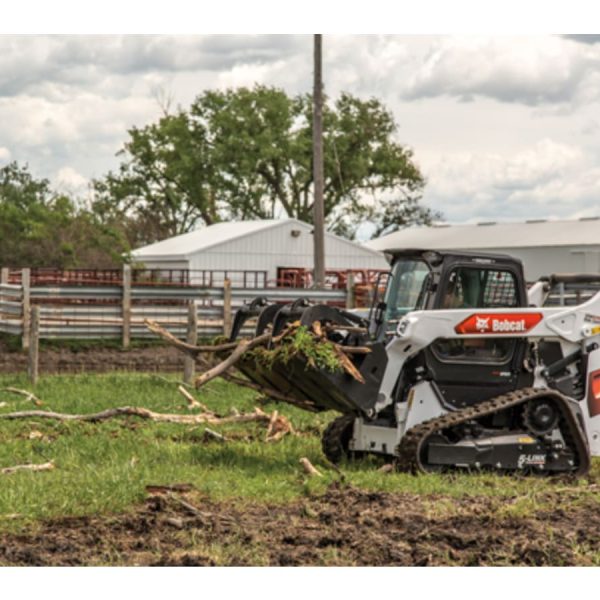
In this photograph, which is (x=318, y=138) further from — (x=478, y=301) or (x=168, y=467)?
(x=168, y=467)

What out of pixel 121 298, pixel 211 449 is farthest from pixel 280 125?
pixel 211 449

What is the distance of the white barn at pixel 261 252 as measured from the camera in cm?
5734

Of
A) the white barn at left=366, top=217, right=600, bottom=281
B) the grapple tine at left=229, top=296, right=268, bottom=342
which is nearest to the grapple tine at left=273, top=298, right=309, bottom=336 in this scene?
the grapple tine at left=229, top=296, right=268, bottom=342

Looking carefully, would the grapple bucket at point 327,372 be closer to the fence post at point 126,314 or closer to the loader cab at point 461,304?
the loader cab at point 461,304

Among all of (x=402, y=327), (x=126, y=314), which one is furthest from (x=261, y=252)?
(x=402, y=327)

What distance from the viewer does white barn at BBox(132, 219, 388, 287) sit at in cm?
5734

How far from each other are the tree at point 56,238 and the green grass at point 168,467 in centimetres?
2882

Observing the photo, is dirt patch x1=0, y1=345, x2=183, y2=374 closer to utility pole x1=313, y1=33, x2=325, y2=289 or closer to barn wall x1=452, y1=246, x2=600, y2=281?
utility pole x1=313, y1=33, x2=325, y2=289

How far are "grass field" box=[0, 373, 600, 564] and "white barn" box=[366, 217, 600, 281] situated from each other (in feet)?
135

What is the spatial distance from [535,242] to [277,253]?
43.5ft

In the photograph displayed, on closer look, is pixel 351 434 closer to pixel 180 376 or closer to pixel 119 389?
pixel 119 389

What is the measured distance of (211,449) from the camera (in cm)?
1548

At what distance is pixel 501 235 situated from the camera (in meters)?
68.5

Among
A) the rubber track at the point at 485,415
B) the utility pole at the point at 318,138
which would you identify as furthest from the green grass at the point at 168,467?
the utility pole at the point at 318,138
